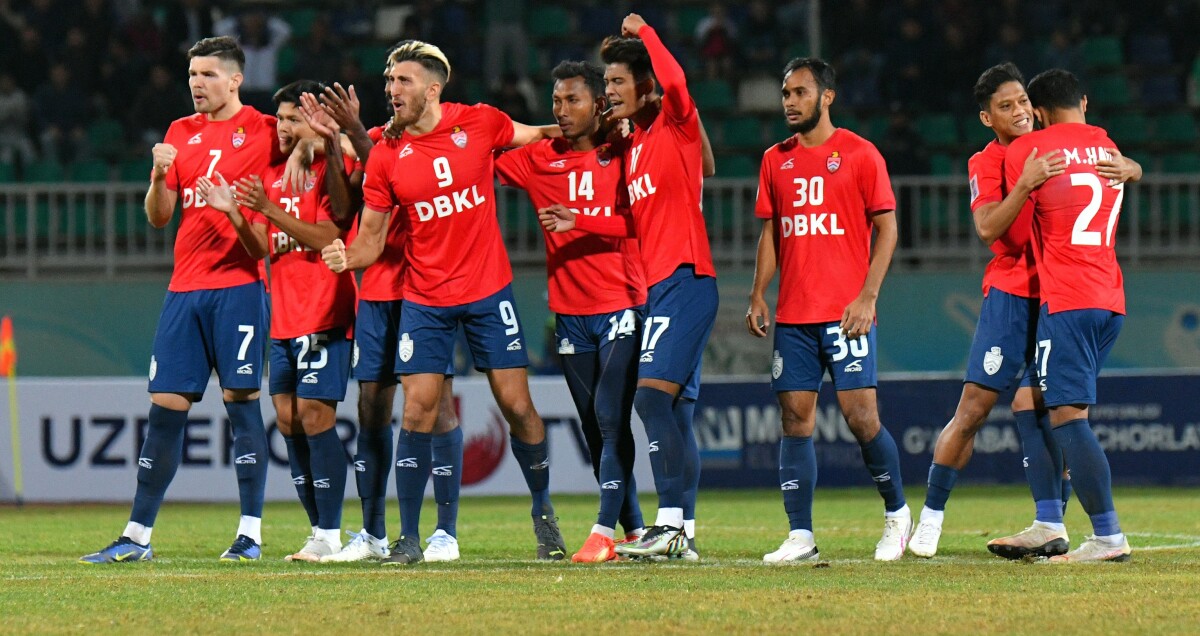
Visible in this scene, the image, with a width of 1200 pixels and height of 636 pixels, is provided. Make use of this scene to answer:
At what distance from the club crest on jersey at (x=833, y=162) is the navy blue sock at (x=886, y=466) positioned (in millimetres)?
1289

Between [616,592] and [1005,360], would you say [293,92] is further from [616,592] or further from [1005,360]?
[1005,360]

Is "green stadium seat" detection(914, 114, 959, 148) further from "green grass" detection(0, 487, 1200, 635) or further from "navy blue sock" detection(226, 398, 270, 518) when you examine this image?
"navy blue sock" detection(226, 398, 270, 518)

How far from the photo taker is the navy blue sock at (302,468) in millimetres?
8398

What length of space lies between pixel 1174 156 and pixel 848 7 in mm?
4254

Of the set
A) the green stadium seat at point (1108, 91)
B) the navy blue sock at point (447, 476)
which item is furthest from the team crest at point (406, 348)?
the green stadium seat at point (1108, 91)

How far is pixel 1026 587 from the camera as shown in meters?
6.35

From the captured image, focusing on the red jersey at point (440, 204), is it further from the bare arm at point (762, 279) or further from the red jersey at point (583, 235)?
the bare arm at point (762, 279)

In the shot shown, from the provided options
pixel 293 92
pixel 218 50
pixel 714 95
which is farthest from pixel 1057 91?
pixel 714 95

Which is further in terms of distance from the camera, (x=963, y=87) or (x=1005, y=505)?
(x=963, y=87)

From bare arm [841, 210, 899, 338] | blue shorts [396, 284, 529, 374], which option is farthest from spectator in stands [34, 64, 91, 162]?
bare arm [841, 210, 899, 338]

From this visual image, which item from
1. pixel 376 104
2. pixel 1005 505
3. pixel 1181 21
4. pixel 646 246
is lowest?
pixel 1005 505

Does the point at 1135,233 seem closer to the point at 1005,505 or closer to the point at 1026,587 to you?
the point at 1005,505

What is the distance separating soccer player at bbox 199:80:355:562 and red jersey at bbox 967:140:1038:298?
10.5 ft

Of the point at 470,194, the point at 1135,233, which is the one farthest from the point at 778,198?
the point at 1135,233
